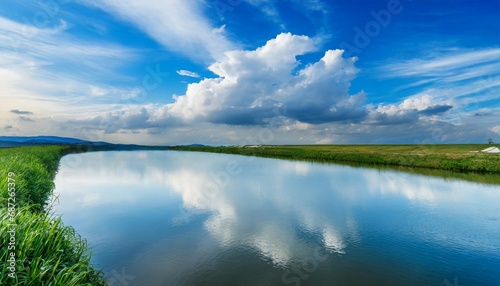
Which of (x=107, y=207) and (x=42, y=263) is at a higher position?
(x=42, y=263)

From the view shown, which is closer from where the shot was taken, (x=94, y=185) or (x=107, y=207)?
(x=107, y=207)

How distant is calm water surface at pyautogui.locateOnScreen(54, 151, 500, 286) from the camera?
324 inches

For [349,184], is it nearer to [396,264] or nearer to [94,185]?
[396,264]

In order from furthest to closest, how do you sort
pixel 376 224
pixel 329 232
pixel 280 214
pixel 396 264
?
1. pixel 280 214
2. pixel 376 224
3. pixel 329 232
4. pixel 396 264

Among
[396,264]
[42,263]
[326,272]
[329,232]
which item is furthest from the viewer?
[329,232]

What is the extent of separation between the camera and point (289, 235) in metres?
11.6

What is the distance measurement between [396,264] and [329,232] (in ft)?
11.1

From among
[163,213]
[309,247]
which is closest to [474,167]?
[309,247]

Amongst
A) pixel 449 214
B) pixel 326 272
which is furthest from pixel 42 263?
pixel 449 214

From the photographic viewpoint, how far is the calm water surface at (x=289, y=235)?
8.23 metres

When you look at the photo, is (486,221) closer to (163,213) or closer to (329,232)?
(329,232)

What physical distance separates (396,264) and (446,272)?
1360mm

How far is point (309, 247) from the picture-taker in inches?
405

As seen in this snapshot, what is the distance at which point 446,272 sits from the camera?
27.9ft
